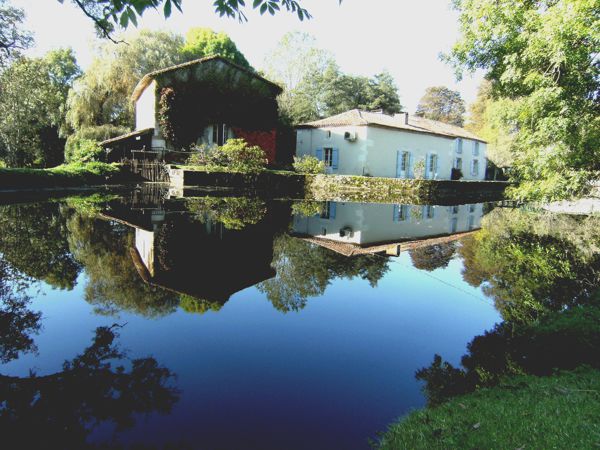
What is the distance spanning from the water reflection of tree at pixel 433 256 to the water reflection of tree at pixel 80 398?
5.60 meters

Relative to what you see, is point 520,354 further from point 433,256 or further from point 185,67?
point 185,67

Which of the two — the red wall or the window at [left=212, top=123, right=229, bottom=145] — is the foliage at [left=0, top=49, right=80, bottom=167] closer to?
the window at [left=212, top=123, right=229, bottom=145]

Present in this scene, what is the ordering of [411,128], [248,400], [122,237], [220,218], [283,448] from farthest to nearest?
[411,128]
[220,218]
[122,237]
[248,400]
[283,448]

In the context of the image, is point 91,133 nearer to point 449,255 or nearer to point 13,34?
point 13,34

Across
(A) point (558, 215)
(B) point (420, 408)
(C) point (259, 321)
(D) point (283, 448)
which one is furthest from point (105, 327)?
(A) point (558, 215)

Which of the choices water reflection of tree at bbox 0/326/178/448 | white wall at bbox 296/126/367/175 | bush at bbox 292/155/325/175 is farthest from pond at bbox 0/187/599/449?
white wall at bbox 296/126/367/175

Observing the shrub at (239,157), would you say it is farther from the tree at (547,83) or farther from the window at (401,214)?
the tree at (547,83)

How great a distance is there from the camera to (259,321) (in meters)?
4.49

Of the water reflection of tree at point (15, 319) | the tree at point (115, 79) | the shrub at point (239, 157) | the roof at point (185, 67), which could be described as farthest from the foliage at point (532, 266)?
the tree at point (115, 79)

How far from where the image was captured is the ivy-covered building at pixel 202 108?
24.0m

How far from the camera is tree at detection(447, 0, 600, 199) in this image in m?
8.24

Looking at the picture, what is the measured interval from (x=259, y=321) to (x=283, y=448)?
207cm

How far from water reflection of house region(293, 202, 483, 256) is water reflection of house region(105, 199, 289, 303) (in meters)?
1.24

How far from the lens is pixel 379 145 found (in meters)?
27.6
